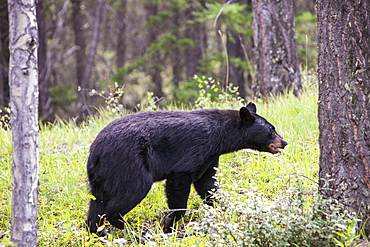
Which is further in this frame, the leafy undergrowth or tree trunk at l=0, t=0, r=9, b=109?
tree trunk at l=0, t=0, r=9, b=109

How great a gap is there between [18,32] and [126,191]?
1.85 metres

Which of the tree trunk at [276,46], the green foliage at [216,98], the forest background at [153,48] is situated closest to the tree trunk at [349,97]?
the green foliage at [216,98]

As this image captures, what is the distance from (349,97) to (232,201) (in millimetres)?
1427

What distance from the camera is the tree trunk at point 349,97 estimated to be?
355cm

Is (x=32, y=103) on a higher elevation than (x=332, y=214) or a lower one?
higher

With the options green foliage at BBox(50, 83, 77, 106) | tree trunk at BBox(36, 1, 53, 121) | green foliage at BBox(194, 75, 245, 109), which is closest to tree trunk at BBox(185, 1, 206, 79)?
tree trunk at BBox(36, 1, 53, 121)

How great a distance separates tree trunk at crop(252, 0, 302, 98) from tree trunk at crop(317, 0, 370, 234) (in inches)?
176

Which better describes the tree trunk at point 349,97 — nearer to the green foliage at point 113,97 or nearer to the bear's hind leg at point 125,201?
the bear's hind leg at point 125,201

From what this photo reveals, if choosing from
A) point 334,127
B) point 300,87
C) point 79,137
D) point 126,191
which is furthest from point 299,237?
point 300,87

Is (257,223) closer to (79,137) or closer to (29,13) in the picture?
(29,13)

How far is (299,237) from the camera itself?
3.36 m

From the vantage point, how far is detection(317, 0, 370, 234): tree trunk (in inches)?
140

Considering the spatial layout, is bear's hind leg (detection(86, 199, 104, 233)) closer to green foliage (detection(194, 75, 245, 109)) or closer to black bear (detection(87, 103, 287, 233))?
black bear (detection(87, 103, 287, 233))

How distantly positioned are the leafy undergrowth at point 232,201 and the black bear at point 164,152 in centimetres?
22
